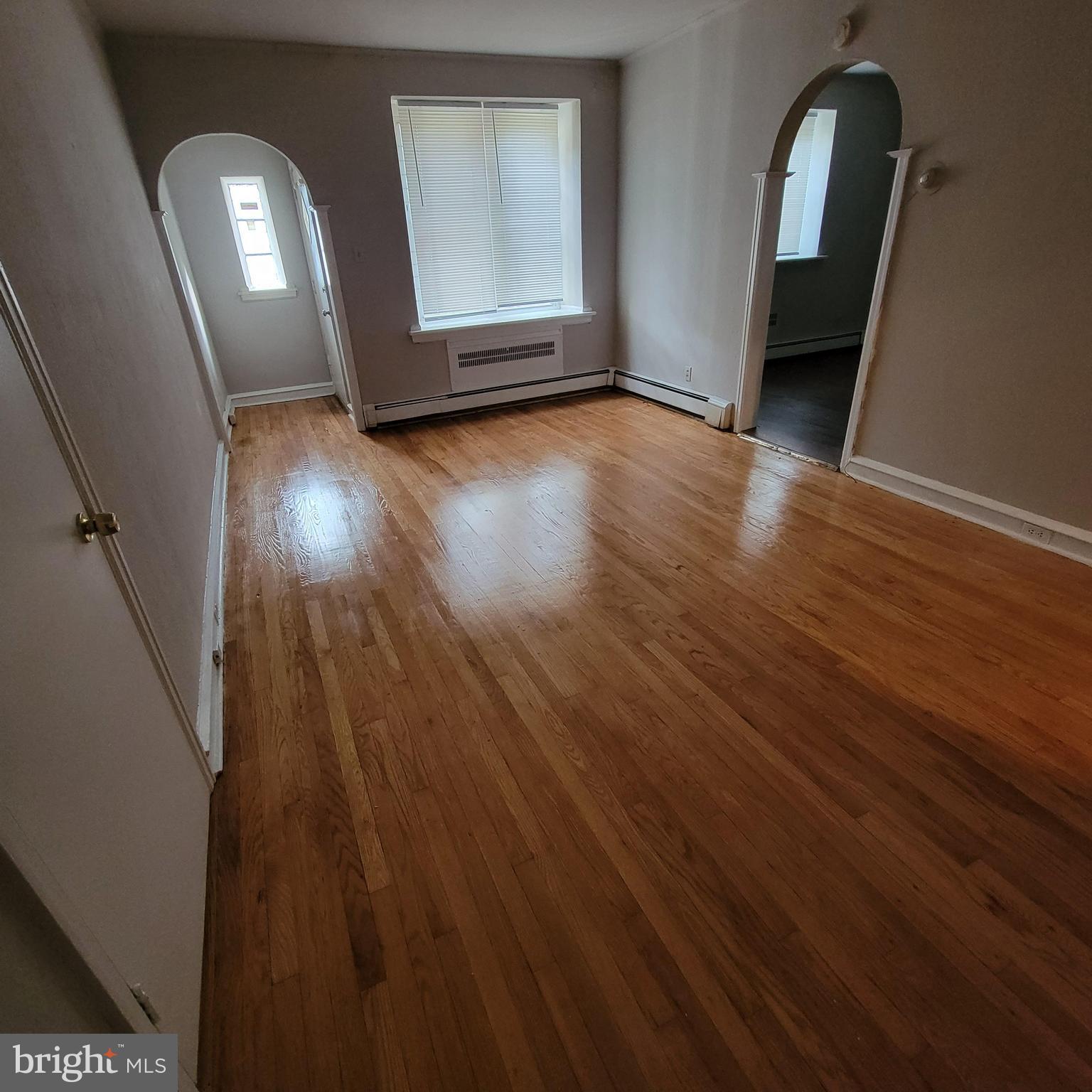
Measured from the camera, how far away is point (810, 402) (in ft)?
16.3

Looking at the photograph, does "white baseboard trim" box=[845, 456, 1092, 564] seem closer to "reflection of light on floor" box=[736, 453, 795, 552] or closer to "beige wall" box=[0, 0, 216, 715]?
"reflection of light on floor" box=[736, 453, 795, 552]

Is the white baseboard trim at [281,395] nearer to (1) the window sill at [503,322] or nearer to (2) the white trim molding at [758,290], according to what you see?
(1) the window sill at [503,322]

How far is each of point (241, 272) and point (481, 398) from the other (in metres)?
2.54

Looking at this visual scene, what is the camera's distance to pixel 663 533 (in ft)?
9.97

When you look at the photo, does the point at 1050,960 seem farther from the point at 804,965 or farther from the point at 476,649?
the point at 476,649

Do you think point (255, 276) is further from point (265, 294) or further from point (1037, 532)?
point (1037, 532)

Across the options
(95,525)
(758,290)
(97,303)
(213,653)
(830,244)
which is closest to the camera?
(95,525)

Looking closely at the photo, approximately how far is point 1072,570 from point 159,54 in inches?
221

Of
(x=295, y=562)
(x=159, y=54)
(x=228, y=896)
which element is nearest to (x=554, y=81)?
(x=159, y=54)

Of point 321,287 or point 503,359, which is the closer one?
point 321,287

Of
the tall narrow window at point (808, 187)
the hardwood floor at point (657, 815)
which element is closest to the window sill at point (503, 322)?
the tall narrow window at point (808, 187)

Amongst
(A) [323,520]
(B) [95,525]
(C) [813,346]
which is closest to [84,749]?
(B) [95,525]

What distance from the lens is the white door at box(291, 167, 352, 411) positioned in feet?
14.5

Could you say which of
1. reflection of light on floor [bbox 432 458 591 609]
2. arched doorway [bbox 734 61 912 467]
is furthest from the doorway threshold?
reflection of light on floor [bbox 432 458 591 609]
